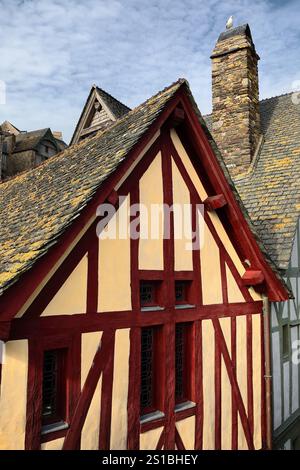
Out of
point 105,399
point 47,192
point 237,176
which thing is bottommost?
point 105,399

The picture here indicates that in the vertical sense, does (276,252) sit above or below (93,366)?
above

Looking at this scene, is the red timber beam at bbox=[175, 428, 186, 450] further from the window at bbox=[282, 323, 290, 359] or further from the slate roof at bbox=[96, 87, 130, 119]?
the slate roof at bbox=[96, 87, 130, 119]

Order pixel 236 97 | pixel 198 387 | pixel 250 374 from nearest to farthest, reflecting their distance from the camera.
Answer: pixel 198 387 < pixel 250 374 < pixel 236 97

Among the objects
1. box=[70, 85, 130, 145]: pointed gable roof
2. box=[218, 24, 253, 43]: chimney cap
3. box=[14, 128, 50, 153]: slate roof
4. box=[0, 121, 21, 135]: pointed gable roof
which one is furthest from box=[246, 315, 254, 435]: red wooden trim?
box=[0, 121, 21, 135]: pointed gable roof

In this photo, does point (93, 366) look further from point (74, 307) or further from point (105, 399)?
point (74, 307)

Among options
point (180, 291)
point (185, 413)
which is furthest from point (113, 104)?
point (185, 413)

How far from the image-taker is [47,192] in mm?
5543

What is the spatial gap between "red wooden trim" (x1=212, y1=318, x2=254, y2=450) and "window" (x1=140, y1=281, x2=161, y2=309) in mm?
1078

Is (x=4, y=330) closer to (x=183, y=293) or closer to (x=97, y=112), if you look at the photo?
(x=183, y=293)

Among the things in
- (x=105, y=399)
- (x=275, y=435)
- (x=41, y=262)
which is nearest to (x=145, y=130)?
(x=41, y=262)

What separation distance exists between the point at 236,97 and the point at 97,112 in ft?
16.7

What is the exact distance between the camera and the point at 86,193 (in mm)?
4145
